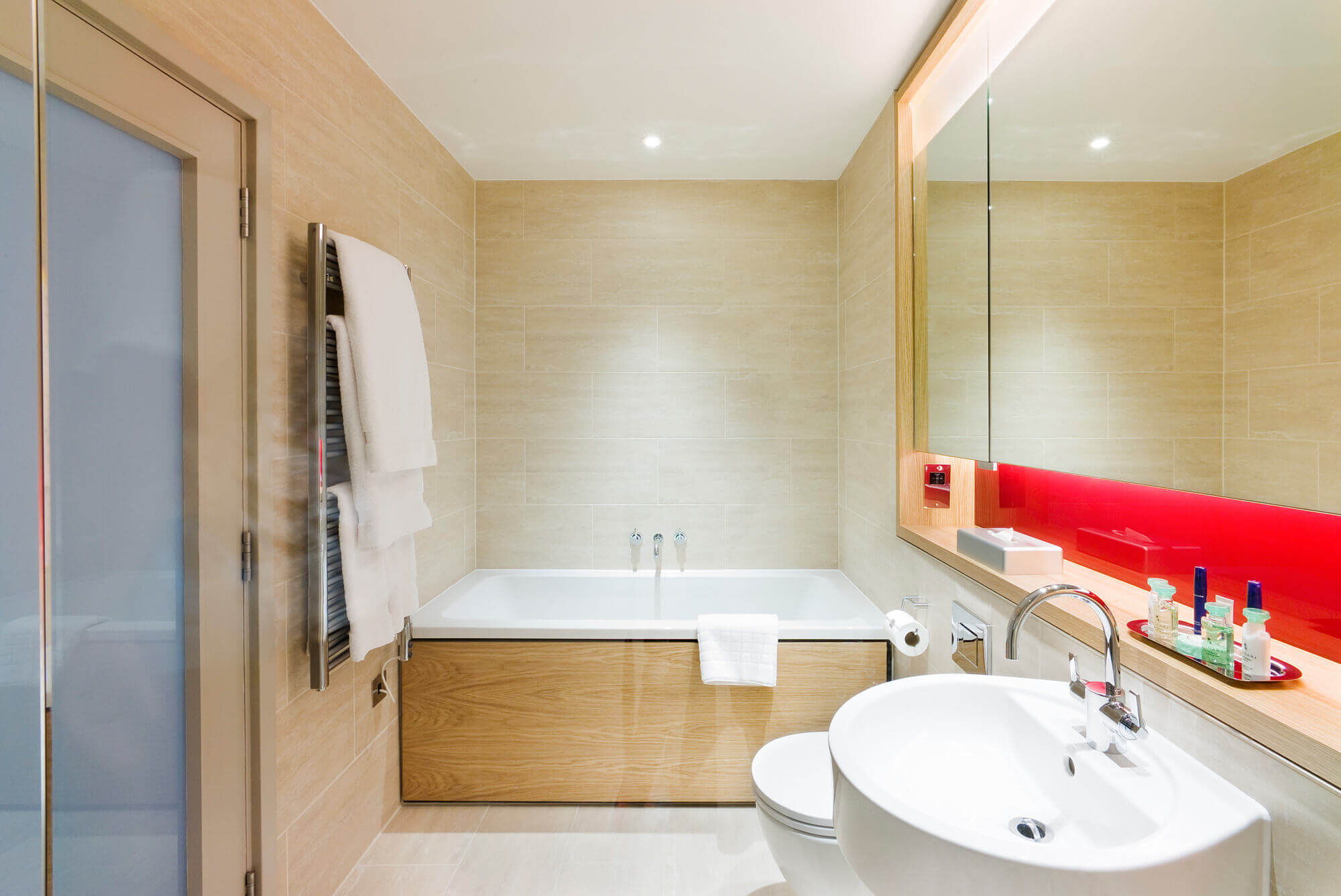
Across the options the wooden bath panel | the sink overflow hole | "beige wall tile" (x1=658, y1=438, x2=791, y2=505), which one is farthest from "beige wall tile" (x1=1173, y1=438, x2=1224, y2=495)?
"beige wall tile" (x1=658, y1=438, x2=791, y2=505)

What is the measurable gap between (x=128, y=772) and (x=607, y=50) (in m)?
2.16

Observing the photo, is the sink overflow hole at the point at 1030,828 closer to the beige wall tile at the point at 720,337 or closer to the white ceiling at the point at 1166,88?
the white ceiling at the point at 1166,88

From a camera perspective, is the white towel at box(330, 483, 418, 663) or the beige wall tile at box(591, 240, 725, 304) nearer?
the white towel at box(330, 483, 418, 663)

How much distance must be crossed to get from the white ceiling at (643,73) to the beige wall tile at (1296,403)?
1.40 metres

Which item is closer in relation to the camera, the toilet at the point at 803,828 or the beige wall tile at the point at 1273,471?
the beige wall tile at the point at 1273,471

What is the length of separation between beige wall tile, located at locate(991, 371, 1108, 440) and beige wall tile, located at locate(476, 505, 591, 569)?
6.25ft

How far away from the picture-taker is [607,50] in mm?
1895

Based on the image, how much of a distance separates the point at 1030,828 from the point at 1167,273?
981mm

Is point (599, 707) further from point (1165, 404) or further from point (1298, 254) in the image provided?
point (1298, 254)

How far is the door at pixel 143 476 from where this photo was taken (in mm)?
1020

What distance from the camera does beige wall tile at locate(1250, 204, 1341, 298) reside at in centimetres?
80

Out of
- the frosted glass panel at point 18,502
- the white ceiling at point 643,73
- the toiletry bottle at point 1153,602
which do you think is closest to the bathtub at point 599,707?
the toiletry bottle at point 1153,602

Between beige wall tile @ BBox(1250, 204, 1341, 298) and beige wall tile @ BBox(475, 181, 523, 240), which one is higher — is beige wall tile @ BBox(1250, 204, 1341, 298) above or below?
below

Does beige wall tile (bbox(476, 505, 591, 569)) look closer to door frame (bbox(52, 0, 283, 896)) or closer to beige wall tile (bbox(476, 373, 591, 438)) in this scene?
beige wall tile (bbox(476, 373, 591, 438))
